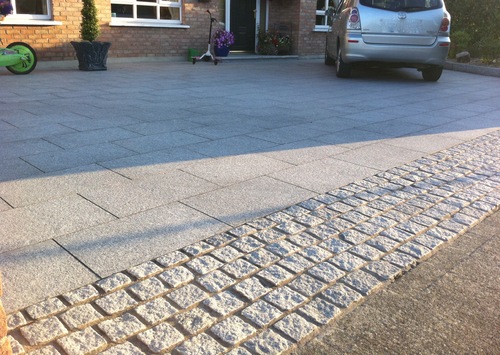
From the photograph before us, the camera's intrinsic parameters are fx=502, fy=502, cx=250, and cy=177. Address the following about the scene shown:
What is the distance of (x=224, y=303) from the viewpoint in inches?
91.1

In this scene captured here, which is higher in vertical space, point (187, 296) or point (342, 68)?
point (342, 68)

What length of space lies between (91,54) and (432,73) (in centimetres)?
748

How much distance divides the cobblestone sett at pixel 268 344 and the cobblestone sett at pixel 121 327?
467 mm

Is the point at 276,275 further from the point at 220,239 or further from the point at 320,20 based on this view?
the point at 320,20

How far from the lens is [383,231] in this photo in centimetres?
317

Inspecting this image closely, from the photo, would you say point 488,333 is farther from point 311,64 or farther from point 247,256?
point 311,64

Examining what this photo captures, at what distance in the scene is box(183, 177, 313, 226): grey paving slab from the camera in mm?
3354

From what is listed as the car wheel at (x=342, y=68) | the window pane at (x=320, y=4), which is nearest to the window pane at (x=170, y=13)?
the car wheel at (x=342, y=68)

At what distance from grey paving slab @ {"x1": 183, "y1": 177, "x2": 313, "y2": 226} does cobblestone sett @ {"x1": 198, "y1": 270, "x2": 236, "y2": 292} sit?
662mm

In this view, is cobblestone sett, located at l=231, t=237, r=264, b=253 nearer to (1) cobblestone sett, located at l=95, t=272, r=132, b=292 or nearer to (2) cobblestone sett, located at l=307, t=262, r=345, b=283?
(2) cobblestone sett, located at l=307, t=262, r=345, b=283

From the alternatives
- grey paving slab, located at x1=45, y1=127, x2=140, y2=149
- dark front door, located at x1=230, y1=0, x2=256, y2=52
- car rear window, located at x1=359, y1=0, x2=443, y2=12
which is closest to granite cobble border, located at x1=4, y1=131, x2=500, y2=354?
grey paving slab, located at x1=45, y1=127, x2=140, y2=149

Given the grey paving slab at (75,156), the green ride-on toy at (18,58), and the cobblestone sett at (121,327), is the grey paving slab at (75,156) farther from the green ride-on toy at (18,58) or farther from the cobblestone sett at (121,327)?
the green ride-on toy at (18,58)

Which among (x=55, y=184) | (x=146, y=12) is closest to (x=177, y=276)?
(x=55, y=184)

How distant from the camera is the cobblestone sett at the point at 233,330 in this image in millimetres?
2070
